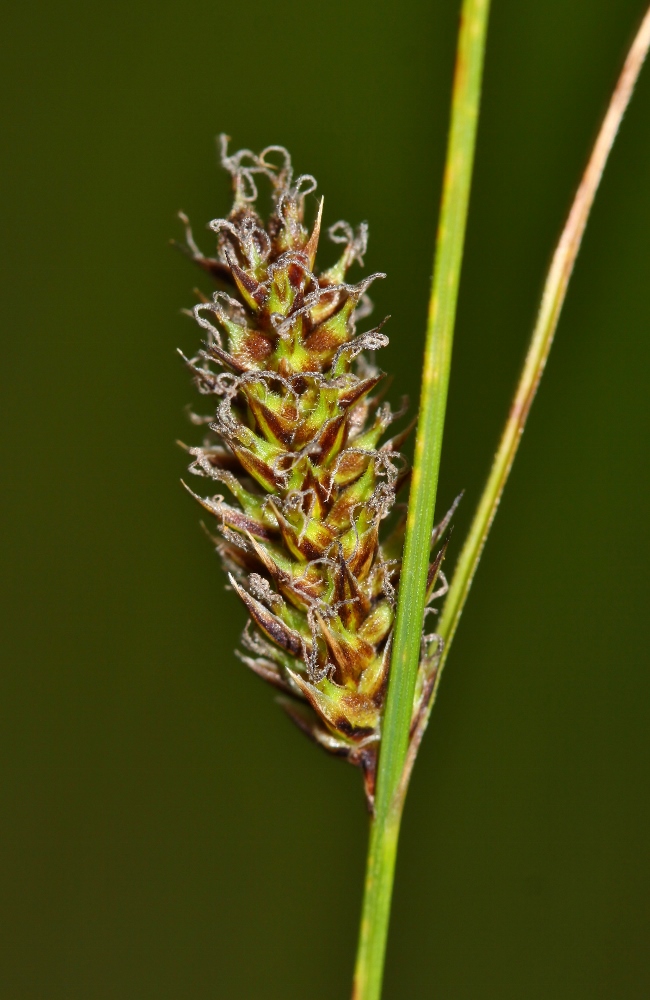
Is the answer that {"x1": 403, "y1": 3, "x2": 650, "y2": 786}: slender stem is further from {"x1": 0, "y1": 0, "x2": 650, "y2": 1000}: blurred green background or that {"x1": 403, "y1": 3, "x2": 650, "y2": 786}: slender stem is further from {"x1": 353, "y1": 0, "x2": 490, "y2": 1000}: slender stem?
{"x1": 0, "y1": 0, "x2": 650, "y2": 1000}: blurred green background

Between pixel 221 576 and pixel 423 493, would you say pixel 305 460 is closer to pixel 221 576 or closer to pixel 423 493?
pixel 423 493

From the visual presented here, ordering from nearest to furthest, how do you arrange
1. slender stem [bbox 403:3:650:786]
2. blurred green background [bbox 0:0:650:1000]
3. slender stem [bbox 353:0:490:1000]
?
slender stem [bbox 353:0:490:1000] < slender stem [bbox 403:3:650:786] < blurred green background [bbox 0:0:650:1000]

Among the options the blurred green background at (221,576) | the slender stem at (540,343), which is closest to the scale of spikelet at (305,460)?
the slender stem at (540,343)

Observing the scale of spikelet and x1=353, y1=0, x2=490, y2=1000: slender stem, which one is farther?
the scale of spikelet

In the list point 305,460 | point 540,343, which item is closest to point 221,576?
point 305,460

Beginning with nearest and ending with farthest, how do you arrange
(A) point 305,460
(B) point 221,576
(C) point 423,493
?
1. (C) point 423,493
2. (A) point 305,460
3. (B) point 221,576

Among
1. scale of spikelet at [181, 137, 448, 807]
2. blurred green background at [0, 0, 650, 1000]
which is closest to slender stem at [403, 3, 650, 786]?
scale of spikelet at [181, 137, 448, 807]

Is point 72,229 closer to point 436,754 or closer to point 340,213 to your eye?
point 340,213
